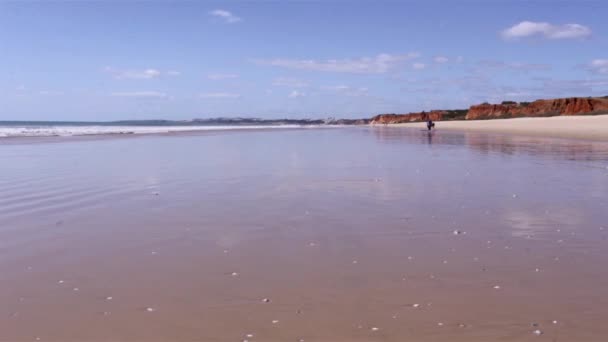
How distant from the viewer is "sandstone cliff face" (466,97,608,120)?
3558 inches

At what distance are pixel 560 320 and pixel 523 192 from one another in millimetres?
7341

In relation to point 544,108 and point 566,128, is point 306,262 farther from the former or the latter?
point 544,108

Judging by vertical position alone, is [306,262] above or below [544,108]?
below

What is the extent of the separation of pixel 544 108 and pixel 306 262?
113 meters

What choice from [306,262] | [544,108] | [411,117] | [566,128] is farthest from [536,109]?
[306,262]

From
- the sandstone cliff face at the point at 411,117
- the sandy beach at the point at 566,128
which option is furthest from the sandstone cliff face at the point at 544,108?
the sandy beach at the point at 566,128

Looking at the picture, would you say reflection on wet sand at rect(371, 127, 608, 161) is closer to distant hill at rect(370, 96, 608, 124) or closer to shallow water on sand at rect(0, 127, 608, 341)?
shallow water on sand at rect(0, 127, 608, 341)

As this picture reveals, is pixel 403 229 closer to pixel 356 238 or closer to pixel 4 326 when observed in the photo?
pixel 356 238

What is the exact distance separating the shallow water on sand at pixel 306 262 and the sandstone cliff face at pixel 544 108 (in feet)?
285

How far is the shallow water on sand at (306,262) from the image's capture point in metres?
4.23

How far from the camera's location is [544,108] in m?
106

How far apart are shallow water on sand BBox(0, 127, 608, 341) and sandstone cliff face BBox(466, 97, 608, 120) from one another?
86.7 metres

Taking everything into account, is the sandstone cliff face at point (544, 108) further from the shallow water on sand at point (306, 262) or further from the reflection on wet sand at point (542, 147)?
the shallow water on sand at point (306, 262)

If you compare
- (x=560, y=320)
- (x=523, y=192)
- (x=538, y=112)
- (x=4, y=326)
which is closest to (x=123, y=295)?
(x=4, y=326)
